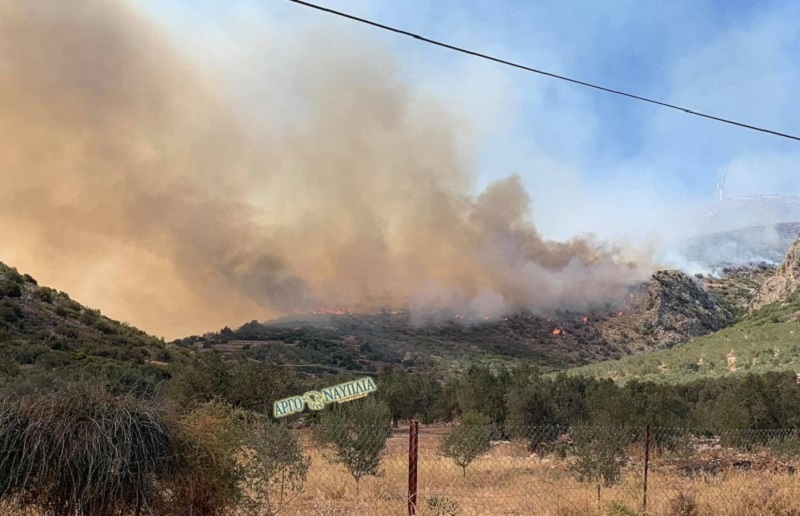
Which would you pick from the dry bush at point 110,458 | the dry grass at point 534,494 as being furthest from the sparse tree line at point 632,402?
the dry bush at point 110,458

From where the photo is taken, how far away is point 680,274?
398 ft

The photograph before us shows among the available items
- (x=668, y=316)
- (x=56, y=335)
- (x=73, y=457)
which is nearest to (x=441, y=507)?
(x=73, y=457)

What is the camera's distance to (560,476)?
15547 millimetres

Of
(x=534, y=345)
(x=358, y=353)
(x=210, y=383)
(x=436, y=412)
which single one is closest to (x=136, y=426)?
(x=210, y=383)

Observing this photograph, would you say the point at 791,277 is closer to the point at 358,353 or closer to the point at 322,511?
the point at 358,353

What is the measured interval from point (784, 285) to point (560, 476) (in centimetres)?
9765

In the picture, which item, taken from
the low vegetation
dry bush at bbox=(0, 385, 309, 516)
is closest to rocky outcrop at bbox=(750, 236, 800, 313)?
the low vegetation

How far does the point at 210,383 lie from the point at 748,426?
24.8 m

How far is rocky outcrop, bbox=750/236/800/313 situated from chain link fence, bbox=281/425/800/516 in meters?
80.4

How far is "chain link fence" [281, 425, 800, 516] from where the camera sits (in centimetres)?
A: 950

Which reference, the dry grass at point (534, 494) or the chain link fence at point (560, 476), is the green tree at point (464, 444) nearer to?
the chain link fence at point (560, 476)

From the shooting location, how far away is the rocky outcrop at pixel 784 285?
90.7 m

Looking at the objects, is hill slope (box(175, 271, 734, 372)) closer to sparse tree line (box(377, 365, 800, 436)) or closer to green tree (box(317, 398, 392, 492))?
sparse tree line (box(377, 365, 800, 436))

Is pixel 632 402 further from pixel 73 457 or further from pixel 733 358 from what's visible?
pixel 733 358
